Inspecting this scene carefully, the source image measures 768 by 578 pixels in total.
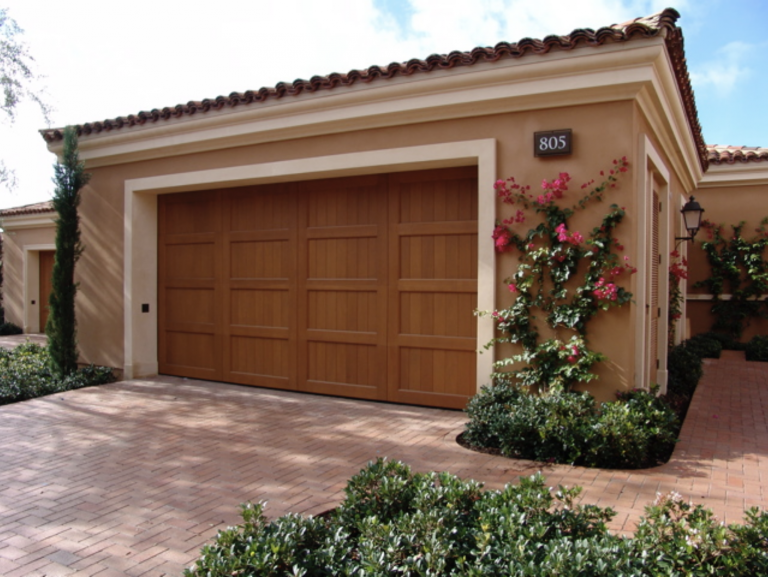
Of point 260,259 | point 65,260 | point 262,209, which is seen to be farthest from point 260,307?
point 65,260

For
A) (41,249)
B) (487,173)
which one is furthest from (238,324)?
(41,249)

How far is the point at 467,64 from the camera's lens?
19.7 ft

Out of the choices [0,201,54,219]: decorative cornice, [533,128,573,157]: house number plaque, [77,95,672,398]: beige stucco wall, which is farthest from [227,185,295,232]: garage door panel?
[0,201,54,219]: decorative cornice

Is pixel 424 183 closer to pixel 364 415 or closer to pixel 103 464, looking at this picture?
pixel 364 415

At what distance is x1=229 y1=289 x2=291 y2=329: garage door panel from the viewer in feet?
26.3

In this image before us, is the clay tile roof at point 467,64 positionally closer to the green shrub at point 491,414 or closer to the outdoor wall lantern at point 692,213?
the outdoor wall lantern at point 692,213

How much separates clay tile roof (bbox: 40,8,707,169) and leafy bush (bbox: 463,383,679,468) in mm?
3339

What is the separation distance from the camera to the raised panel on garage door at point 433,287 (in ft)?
21.9

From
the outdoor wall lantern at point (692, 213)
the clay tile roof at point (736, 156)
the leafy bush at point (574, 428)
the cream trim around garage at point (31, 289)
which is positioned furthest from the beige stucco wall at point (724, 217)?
the cream trim around garage at point (31, 289)

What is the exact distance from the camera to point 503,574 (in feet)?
8.64

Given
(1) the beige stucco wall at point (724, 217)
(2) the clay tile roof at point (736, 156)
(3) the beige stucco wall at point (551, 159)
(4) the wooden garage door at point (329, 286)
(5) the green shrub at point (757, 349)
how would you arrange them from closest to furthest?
(3) the beige stucco wall at point (551, 159), (4) the wooden garage door at point (329, 286), (5) the green shrub at point (757, 349), (2) the clay tile roof at point (736, 156), (1) the beige stucco wall at point (724, 217)

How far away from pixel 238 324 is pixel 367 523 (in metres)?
5.82

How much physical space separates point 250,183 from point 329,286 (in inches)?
73.4

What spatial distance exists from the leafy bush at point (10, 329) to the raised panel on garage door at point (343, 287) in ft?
43.4
